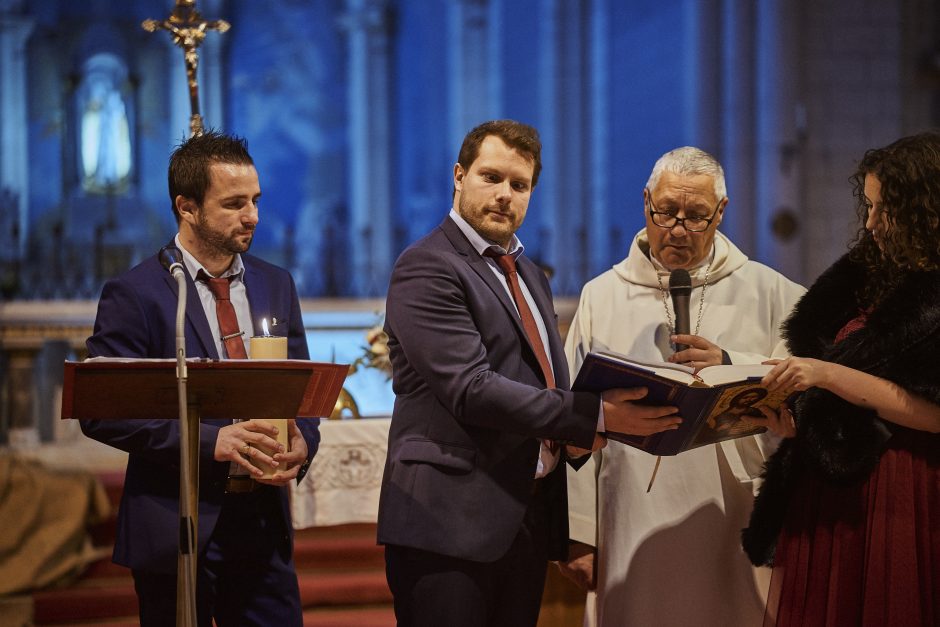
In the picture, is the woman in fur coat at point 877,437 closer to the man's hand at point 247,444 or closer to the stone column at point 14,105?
the man's hand at point 247,444

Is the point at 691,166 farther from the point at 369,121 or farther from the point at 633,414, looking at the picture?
the point at 369,121

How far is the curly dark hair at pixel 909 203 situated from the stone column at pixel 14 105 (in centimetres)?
875

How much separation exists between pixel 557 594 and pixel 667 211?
1.75m

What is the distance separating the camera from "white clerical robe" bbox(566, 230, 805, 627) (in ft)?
11.3

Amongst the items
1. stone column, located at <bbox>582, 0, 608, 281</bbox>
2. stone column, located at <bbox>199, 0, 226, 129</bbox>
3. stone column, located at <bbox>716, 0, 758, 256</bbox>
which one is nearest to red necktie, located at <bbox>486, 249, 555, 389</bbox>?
stone column, located at <bbox>716, 0, 758, 256</bbox>

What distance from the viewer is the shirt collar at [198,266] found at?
3.06m

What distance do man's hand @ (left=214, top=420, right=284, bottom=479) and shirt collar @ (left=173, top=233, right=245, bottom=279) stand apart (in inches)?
18.0

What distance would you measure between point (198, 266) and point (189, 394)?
561 millimetres

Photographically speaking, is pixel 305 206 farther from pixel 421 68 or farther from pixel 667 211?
pixel 667 211

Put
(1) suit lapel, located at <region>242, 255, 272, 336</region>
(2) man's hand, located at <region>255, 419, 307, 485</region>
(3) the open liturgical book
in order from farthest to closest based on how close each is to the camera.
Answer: (1) suit lapel, located at <region>242, 255, 272, 336</region> → (2) man's hand, located at <region>255, 419, 307, 485</region> → (3) the open liturgical book

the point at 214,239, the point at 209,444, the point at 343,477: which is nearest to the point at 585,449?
the point at 209,444

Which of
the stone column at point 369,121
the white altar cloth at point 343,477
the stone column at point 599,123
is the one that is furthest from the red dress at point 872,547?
the stone column at point 369,121

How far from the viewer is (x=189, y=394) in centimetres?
260

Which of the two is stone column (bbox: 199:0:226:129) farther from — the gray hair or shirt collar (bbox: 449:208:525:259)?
shirt collar (bbox: 449:208:525:259)
